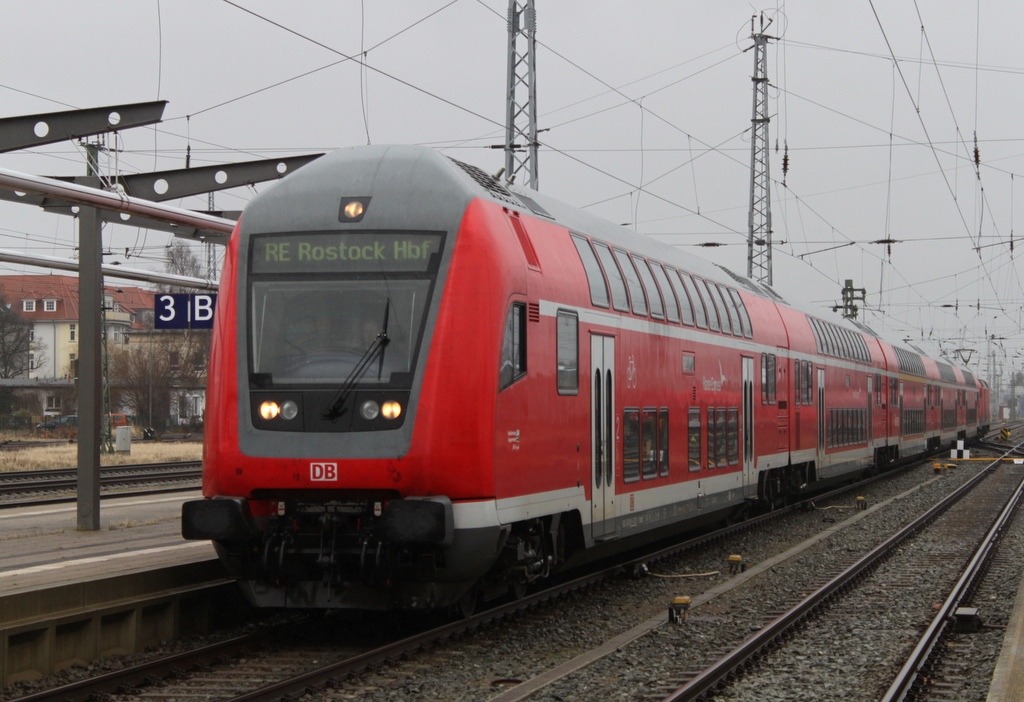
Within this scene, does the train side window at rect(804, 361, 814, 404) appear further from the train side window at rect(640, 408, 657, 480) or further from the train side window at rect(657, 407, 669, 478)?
the train side window at rect(640, 408, 657, 480)

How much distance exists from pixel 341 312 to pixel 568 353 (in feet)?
7.84

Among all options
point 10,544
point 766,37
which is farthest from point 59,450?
point 10,544

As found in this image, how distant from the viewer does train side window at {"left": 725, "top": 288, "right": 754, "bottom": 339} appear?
1722 centimetres

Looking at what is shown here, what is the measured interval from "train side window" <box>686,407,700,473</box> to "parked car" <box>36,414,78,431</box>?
46059mm

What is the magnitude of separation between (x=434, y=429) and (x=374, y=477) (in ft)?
1.86

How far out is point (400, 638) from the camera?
954 cm

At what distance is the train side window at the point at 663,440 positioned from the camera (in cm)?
1334

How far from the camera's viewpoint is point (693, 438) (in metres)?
14.7

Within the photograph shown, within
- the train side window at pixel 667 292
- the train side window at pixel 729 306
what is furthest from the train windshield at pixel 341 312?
the train side window at pixel 729 306

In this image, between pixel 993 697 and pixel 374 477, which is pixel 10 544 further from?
pixel 993 697

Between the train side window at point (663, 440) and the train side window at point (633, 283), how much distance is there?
127 cm

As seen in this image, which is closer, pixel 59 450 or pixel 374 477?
pixel 374 477

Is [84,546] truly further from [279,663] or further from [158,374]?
[158,374]

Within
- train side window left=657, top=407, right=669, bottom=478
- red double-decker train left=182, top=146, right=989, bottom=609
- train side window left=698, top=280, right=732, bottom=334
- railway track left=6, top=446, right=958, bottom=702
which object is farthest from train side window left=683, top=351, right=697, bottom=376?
railway track left=6, top=446, right=958, bottom=702
